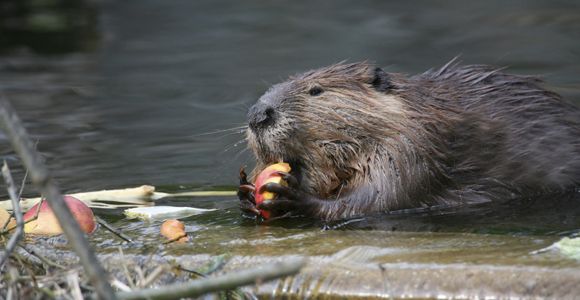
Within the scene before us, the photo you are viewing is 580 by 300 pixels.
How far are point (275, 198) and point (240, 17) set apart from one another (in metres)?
7.77

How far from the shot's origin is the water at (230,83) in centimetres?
362

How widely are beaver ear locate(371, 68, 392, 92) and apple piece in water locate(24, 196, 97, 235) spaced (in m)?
1.33

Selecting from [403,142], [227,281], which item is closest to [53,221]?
[403,142]

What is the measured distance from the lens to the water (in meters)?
3.62

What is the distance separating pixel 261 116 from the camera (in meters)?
4.22

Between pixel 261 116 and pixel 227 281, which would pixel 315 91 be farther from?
pixel 227 281

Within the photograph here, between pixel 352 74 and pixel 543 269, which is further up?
pixel 352 74

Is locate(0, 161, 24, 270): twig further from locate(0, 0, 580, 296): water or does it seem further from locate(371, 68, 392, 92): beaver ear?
locate(371, 68, 392, 92): beaver ear

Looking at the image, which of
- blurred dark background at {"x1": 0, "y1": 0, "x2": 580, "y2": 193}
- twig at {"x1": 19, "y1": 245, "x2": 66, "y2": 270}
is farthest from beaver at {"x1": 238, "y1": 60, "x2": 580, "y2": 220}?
twig at {"x1": 19, "y1": 245, "x2": 66, "y2": 270}

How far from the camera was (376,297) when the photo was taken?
9.63ft

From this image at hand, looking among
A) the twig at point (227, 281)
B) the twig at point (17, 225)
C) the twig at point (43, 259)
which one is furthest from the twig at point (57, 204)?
the twig at point (43, 259)

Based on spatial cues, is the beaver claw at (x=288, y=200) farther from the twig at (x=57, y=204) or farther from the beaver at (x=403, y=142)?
the twig at (x=57, y=204)

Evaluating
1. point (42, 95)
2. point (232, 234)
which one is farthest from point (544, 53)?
point (232, 234)

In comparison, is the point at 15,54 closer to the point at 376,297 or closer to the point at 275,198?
the point at 275,198
